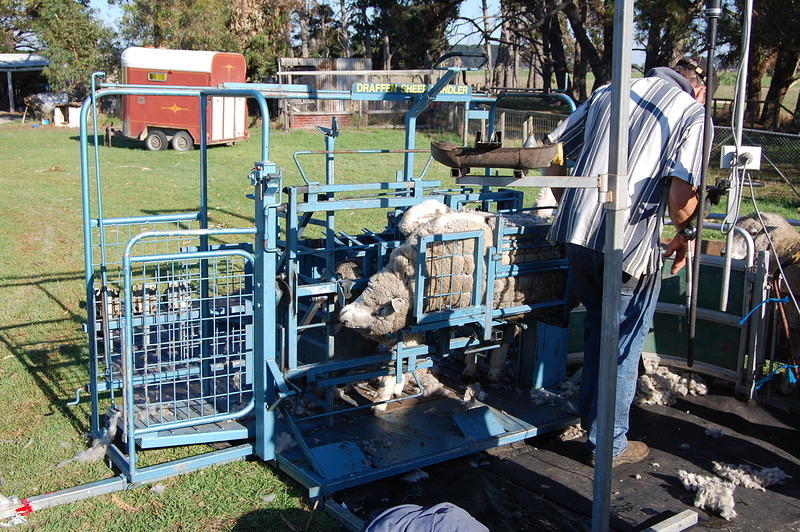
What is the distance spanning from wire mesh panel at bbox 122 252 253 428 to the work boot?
7.25 feet

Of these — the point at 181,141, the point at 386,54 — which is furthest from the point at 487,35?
the point at 181,141

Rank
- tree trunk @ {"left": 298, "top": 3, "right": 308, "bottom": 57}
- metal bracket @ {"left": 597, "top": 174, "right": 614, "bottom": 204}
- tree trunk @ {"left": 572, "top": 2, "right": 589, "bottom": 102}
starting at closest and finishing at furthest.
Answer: metal bracket @ {"left": 597, "top": 174, "right": 614, "bottom": 204}
tree trunk @ {"left": 572, "top": 2, "right": 589, "bottom": 102}
tree trunk @ {"left": 298, "top": 3, "right": 308, "bottom": 57}

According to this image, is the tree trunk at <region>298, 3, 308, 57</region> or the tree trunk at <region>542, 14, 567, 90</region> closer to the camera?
the tree trunk at <region>542, 14, 567, 90</region>

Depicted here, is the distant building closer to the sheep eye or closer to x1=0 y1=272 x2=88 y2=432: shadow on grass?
x1=0 y1=272 x2=88 y2=432: shadow on grass

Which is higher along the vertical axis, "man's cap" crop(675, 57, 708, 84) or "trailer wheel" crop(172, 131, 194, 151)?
"man's cap" crop(675, 57, 708, 84)

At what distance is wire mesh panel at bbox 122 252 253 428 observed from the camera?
4461 millimetres

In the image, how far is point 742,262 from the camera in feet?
18.2

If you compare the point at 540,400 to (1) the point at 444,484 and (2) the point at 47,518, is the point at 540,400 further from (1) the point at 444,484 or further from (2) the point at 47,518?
(2) the point at 47,518

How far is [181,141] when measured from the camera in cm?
2125

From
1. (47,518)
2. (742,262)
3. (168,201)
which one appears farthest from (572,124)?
(168,201)

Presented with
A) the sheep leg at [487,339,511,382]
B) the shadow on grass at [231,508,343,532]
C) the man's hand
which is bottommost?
the shadow on grass at [231,508,343,532]

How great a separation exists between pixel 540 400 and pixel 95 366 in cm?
289

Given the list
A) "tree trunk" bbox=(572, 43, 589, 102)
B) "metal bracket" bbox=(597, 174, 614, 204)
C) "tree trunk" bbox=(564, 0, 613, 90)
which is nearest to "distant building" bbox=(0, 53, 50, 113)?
"tree trunk" bbox=(572, 43, 589, 102)


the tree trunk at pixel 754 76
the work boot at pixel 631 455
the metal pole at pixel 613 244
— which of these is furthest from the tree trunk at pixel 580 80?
the metal pole at pixel 613 244
